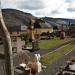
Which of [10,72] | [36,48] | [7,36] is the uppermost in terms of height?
[7,36]

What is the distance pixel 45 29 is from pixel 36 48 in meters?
53.5

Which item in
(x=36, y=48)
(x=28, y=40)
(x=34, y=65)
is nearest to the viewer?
(x=34, y=65)

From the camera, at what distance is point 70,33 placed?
9856 centimetres

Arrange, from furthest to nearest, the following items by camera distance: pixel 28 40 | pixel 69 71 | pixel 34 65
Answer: pixel 28 40, pixel 34 65, pixel 69 71

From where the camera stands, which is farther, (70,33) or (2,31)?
(70,33)

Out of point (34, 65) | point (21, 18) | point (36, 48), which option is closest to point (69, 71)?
point (34, 65)

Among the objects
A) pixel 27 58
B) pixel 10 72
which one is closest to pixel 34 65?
pixel 27 58

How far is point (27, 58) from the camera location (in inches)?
1014

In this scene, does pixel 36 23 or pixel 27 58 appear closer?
pixel 27 58

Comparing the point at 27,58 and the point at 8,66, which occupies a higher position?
the point at 8,66

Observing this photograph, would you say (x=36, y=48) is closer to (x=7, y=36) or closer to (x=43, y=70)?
(x=43, y=70)

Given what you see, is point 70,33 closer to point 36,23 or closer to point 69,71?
point 36,23

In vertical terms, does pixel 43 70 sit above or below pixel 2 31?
below

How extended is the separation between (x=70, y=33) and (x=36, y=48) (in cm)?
5158
